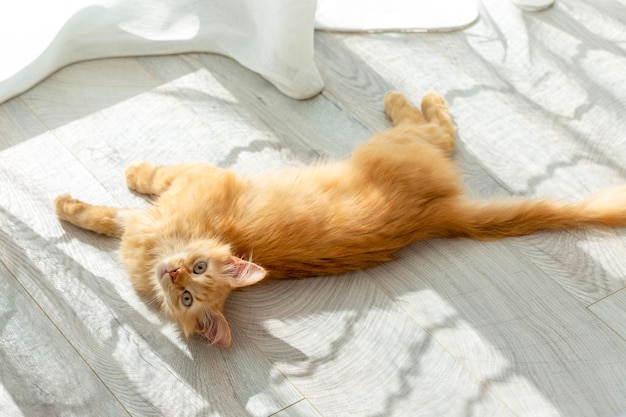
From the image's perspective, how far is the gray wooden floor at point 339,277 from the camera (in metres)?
1.73

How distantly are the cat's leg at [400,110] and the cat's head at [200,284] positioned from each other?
2.27 feet

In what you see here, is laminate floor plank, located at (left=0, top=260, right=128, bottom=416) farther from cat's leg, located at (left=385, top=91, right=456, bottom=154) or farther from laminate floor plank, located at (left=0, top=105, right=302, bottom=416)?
cat's leg, located at (left=385, top=91, right=456, bottom=154)

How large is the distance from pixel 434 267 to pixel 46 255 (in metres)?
0.94

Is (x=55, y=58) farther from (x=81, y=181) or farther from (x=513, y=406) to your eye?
(x=513, y=406)

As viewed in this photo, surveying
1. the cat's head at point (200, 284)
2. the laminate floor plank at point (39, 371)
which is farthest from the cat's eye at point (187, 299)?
the laminate floor plank at point (39, 371)

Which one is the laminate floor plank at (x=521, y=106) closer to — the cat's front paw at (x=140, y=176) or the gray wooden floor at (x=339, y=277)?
the gray wooden floor at (x=339, y=277)

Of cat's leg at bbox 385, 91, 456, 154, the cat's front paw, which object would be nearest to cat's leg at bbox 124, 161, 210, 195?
the cat's front paw

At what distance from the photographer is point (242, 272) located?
1.71 metres

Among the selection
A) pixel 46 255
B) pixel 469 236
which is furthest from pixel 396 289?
pixel 46 255

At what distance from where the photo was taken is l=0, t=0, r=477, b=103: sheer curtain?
2133mm

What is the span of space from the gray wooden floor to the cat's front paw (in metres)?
0.04

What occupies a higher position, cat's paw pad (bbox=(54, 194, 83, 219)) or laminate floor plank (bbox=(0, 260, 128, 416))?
cat's paw pad (bbox=(54, 194, 83, 219))

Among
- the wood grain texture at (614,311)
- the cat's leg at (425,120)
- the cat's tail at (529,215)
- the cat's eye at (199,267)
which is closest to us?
the cat's eye at (199,267)

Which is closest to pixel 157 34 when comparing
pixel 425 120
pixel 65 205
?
pixel 65 205
